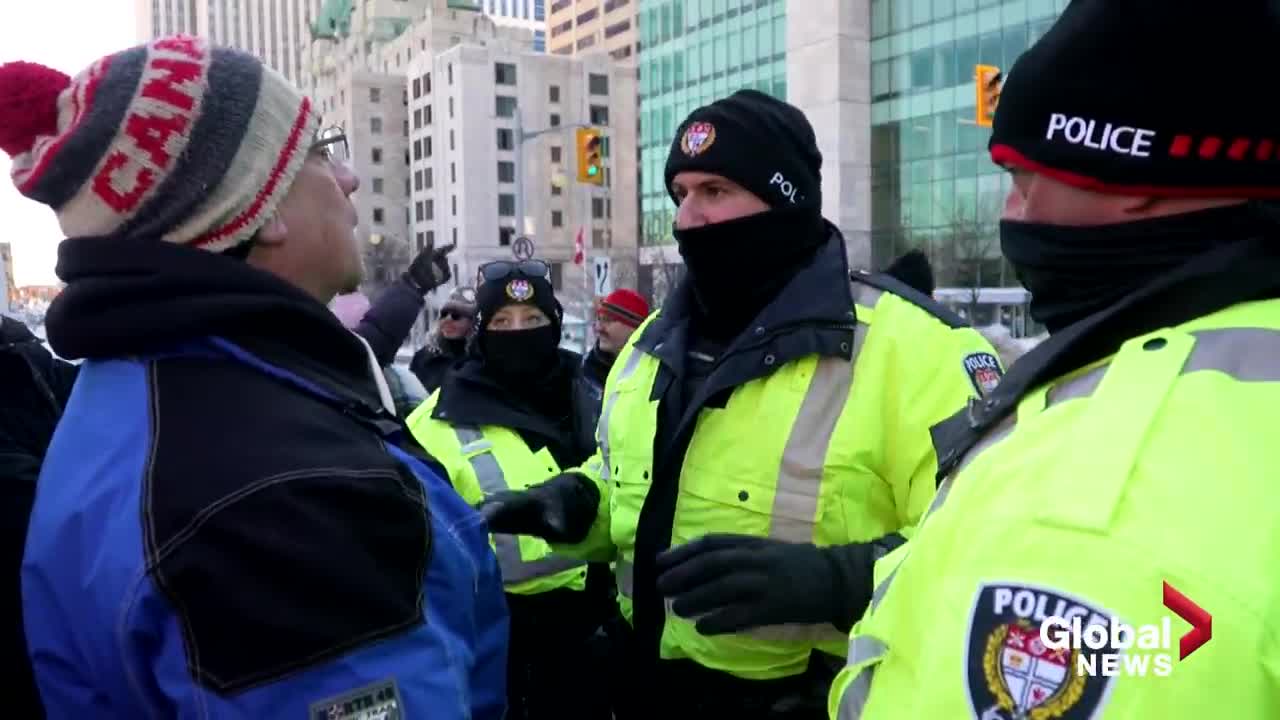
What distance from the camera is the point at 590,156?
62.9 feet

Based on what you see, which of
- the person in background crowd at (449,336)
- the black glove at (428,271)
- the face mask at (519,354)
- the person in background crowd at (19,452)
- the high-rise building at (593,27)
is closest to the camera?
the person in background crowd at (19,452)

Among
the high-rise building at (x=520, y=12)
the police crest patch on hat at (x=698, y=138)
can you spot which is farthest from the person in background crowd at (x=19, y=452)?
the high-rise building at (x=520, y=12)

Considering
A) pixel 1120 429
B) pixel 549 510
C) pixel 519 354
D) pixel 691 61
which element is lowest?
pixel 549 510

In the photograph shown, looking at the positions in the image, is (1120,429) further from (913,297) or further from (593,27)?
(593,27)

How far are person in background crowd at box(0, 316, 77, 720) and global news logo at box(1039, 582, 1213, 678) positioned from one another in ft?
5.31

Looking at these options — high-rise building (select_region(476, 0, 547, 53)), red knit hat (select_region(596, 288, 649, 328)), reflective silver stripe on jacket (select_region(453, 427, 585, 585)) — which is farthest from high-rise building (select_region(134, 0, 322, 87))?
reflective silver stripe on jacket (select_region(453, 427, 585, 585))

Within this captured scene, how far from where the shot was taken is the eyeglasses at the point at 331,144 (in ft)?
5.97

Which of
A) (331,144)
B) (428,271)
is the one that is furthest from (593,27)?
(331,144)

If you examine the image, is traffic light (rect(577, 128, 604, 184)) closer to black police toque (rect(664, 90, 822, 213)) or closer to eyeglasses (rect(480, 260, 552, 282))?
eyeglasses (rect(480, 260, 552, 282))

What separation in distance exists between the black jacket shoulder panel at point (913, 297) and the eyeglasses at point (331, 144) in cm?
137

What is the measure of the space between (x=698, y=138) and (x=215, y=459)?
1.83m

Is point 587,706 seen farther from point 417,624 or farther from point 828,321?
point 417,624

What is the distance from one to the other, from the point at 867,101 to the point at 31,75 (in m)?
38.8

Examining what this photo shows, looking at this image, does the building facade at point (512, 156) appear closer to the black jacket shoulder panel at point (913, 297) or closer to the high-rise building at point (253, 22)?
the high-rise building at point (253, 22)
